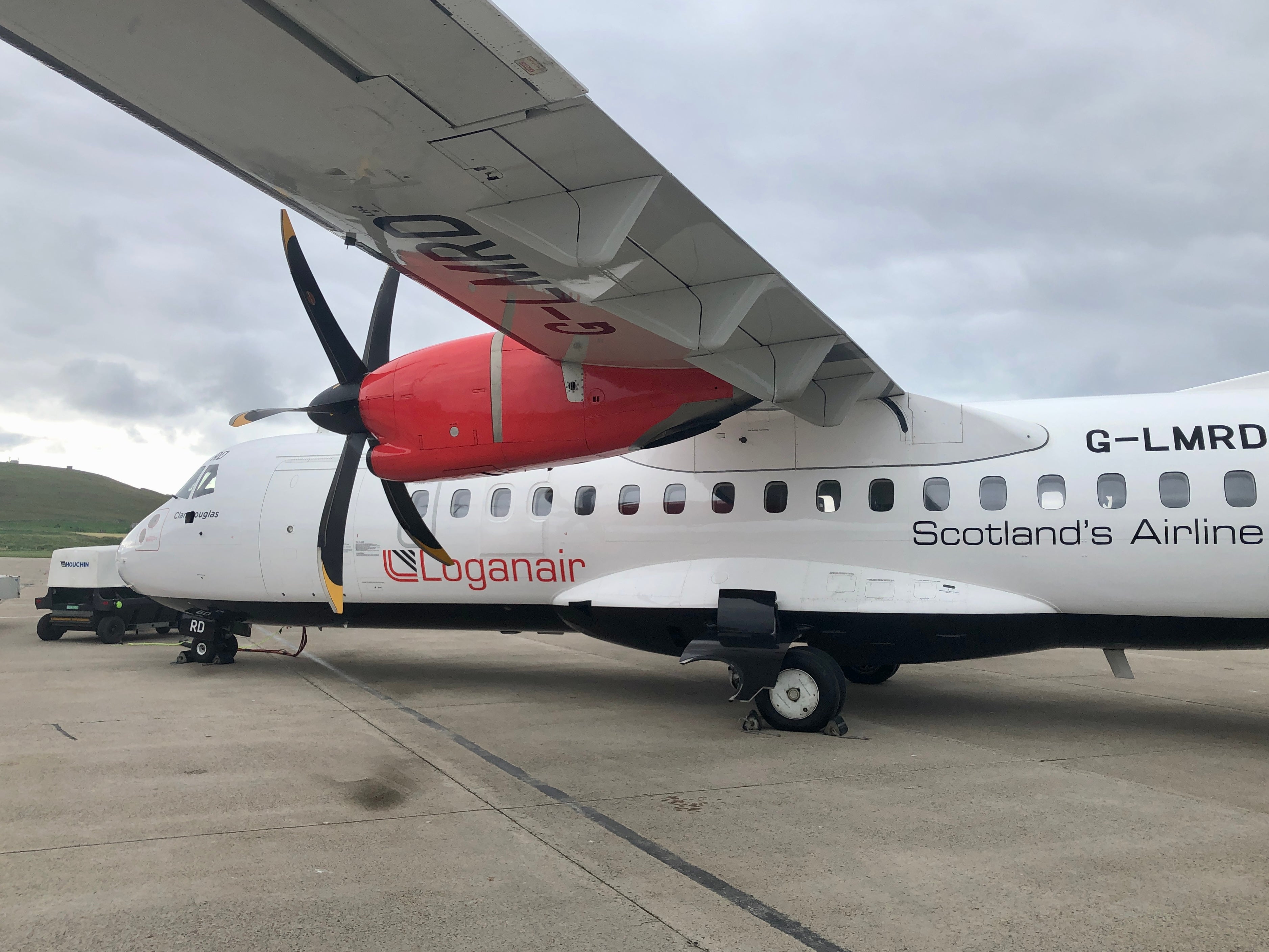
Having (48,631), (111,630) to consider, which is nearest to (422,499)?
(111,630)

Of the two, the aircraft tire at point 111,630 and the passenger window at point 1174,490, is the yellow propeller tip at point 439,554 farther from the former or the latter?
the aircraft tire at point 111,630

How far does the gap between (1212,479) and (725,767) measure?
5.07 metres

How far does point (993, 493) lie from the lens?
27.7 feet

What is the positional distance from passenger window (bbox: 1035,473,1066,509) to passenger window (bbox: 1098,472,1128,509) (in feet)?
0.98

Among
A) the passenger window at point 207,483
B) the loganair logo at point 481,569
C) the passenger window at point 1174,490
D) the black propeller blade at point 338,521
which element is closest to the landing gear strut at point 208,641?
the passenger window at point 207,483

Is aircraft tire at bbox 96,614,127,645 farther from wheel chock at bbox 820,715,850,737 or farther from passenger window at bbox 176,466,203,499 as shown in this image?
wheel chock at bbox 820,715,850,737

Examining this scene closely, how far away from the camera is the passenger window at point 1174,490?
7836 millimetres

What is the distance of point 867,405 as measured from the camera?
359 inches

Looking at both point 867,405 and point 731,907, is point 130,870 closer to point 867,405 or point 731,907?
point 731,907

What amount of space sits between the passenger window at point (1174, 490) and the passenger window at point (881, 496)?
2333 millimetres

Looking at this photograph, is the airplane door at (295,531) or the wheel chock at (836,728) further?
the airplane door at (295,531)

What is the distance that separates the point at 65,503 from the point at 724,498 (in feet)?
554

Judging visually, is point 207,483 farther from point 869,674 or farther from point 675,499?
point 869,674

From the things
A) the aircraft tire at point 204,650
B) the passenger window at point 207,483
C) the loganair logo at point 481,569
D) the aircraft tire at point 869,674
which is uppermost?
the passenger window at point 207,483
